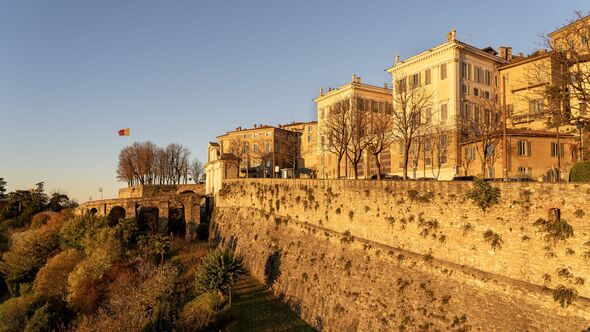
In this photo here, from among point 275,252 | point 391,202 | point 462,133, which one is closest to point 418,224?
point 391,202

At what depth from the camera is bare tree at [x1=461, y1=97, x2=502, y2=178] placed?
3203cm

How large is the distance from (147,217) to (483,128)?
44.8 m

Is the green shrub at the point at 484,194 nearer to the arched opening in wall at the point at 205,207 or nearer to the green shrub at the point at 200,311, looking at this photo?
the green shrub at the point at 200,311

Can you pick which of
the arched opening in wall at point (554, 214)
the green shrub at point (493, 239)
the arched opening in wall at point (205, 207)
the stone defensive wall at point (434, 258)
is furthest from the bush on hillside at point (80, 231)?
the arched opening in wall at point (554, 214)

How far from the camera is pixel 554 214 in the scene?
44.8 feet

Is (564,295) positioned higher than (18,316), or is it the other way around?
(564,295)

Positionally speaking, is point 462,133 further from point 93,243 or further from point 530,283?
point 93,243

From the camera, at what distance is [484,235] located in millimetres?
15805

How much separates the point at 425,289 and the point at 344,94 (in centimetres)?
4044

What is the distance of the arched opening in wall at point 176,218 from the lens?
178 feet

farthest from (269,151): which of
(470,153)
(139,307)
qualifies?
(139,307)

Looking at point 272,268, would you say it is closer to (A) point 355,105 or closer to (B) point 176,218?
(A) point 355,105

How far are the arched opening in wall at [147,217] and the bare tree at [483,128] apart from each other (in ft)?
135

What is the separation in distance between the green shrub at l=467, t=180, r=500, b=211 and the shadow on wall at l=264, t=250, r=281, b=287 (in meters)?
17.5
